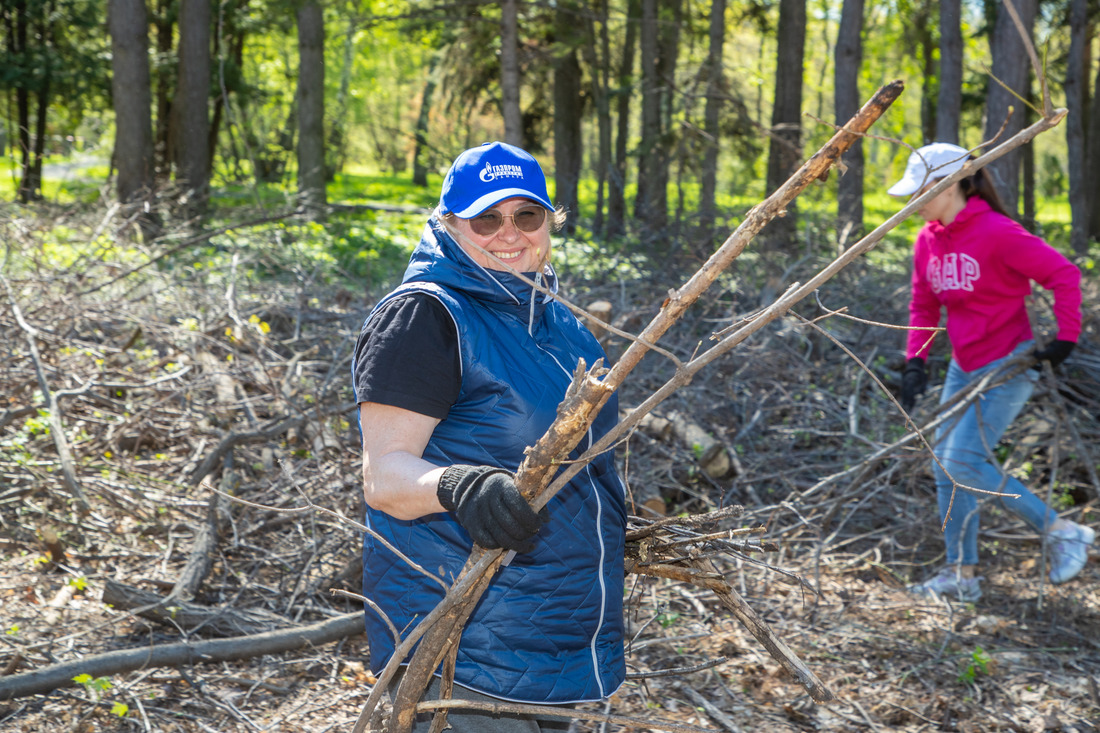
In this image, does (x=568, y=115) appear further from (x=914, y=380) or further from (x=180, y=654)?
(x=180, y=654)

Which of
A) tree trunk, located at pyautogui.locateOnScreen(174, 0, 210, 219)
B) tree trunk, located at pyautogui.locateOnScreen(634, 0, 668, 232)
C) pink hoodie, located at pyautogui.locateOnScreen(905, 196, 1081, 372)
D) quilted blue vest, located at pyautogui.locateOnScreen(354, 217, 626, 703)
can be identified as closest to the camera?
quilted blue vest, located at pyautogui.locateOnScreen(354, 217, 626, 703)

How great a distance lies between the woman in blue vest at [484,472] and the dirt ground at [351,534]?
24 cm

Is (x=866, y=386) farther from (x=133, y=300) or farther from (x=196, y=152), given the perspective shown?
(x=196, y=152)

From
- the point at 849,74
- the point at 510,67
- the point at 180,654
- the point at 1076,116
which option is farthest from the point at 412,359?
the point at 1076,116

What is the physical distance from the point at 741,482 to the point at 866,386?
61.9 inches

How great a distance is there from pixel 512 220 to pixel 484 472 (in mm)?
659

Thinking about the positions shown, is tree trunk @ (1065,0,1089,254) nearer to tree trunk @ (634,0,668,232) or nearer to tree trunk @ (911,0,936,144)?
tree trunk @ (911,0,936,144)

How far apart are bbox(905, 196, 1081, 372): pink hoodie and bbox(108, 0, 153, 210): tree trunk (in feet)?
32.1

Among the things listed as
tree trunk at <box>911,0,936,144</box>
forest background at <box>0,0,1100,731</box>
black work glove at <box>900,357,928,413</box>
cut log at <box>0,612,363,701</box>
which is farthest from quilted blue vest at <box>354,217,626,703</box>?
tree trunk at <box>911,0,936,144</box>

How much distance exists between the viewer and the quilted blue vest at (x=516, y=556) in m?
1.83

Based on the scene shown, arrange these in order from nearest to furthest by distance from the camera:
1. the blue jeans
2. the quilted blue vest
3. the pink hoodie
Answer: the quilted blue vest, the pink hoodie, the blue jeans

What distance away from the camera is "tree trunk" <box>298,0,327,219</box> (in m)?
12.0

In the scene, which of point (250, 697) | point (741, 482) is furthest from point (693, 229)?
point (250, 697)

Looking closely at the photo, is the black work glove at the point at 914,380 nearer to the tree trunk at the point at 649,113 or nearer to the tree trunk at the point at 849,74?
the tree trunk at the point at 849,74
